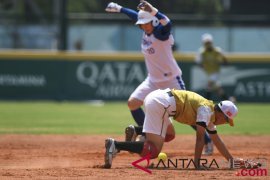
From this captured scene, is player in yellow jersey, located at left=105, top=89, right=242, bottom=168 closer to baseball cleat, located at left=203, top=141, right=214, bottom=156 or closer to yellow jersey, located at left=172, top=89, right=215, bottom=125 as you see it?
yellow jersey, located at left=172, top=89, right=215, bottom=125

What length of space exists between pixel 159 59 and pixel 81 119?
760 cm

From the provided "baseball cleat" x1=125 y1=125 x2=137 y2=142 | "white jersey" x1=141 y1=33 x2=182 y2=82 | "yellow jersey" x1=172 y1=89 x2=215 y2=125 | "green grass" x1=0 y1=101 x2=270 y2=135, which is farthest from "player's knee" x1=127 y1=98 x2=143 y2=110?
"green grass" x1=0 y1=101 x2=270 y2=135

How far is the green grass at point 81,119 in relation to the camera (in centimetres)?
1656

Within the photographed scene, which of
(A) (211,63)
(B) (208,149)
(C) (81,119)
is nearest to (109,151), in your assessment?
(B) (208,149)

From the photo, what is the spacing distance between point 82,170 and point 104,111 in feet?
38.1

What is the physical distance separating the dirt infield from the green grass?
4.73 feet

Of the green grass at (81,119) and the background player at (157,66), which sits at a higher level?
the background player at (157,66)

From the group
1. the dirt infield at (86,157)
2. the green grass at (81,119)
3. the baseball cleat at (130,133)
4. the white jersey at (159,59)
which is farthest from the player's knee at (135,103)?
the green grass at (81,119)

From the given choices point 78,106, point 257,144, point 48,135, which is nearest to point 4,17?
point 78,106

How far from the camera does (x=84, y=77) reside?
24.4 m

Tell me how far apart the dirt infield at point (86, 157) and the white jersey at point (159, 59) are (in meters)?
1.34

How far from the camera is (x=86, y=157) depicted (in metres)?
11.7

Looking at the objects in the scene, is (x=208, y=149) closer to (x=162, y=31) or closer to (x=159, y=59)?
(x=159, y=59)

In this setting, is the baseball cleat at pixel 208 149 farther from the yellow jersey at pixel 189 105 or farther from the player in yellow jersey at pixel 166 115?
the yellow jersey at pixel 189 105
